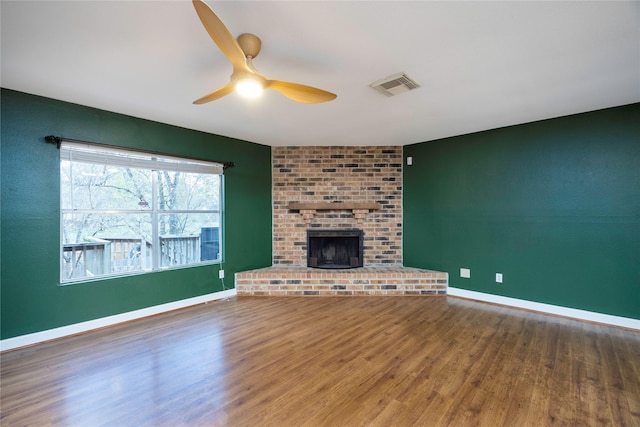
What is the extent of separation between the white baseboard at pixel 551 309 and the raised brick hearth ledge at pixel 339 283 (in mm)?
327

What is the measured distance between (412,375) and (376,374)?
0.88ft

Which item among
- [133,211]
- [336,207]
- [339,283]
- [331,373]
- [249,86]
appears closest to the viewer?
[249,86]

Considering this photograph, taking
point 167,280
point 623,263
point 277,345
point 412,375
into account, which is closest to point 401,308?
point 412,375

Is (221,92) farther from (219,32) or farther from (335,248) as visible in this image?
(335,248)

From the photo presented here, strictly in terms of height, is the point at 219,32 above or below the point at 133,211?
above

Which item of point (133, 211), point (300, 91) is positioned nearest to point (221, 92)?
point (300, 91)

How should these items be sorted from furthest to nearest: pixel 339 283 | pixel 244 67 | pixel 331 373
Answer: pixel 339 283
pixel 331 373
pixel 244 67

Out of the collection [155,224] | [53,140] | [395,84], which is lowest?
[155,224]

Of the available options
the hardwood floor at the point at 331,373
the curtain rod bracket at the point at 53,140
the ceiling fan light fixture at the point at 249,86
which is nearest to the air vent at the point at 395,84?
the ceiling fan light fixture at the point at 249,86

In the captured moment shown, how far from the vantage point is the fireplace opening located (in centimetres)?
452

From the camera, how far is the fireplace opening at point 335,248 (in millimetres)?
4516

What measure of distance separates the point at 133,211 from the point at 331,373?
111 inches

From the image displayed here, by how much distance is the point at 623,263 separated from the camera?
2879mm

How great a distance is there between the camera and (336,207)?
176 inches
